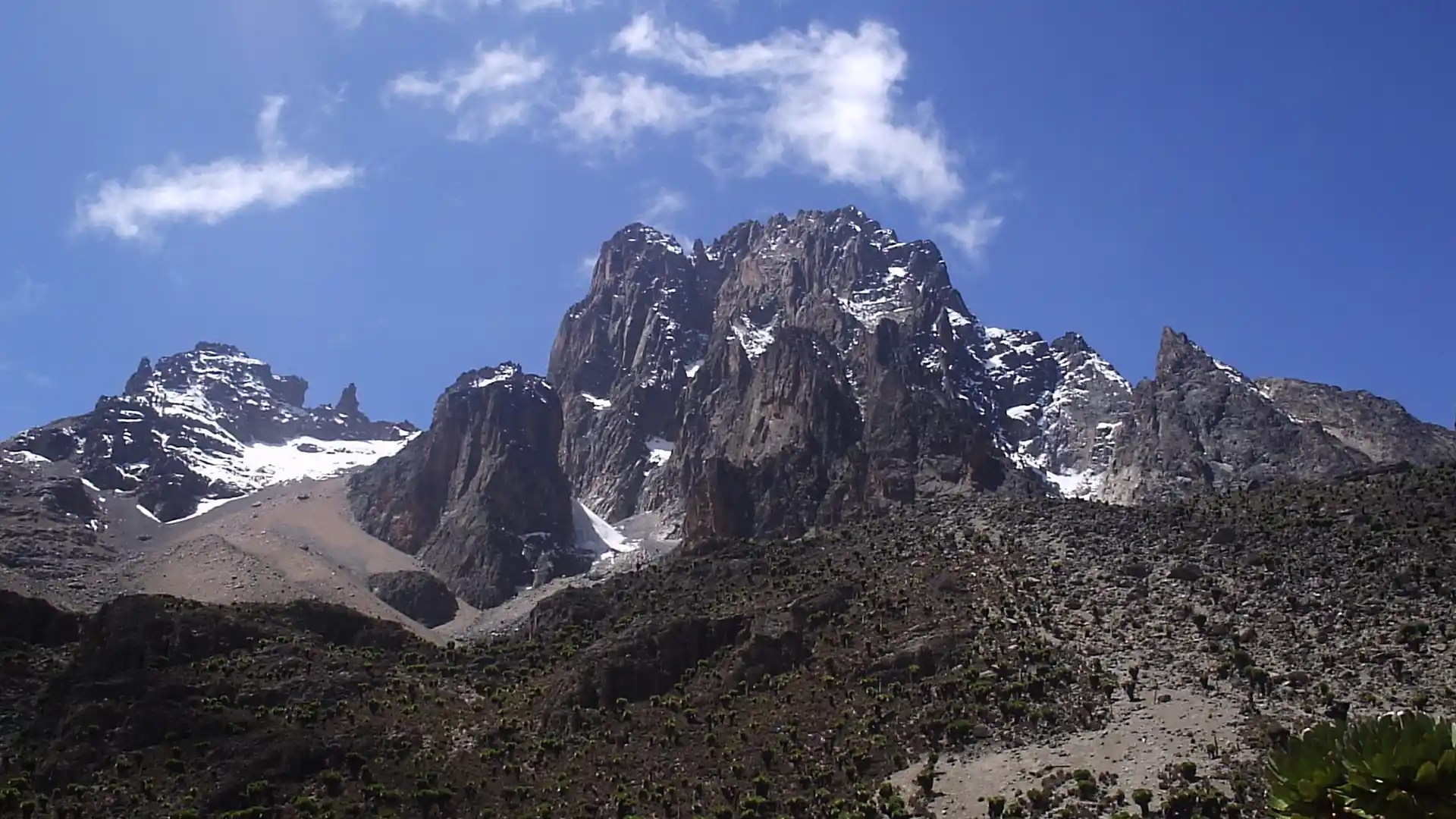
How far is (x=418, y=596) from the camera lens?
601ft

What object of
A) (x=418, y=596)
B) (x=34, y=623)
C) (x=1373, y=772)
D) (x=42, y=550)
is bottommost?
(x=1373, y=772)

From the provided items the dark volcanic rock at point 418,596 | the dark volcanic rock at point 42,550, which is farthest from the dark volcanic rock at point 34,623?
the dark volcanic rock at point 418,596

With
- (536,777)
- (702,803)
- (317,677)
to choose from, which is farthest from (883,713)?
(317,677)

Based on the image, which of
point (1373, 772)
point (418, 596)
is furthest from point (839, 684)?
point (418, 596)

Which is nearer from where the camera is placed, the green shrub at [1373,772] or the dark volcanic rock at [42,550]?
the green shrub at [1373,772]

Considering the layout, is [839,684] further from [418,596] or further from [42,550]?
[42,550]

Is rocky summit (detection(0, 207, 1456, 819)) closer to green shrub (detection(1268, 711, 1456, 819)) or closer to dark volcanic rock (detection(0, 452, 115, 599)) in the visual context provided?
green shrub (detection(1268, 711, 1456, 819))

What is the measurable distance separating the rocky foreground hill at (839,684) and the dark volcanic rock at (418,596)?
77.0 m

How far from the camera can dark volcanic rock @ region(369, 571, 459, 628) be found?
595 feet

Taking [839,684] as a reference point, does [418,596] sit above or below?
above

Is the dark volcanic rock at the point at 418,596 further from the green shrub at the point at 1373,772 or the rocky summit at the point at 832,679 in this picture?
the green shrub at the point at 1373,772

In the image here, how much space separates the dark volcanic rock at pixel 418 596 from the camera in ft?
595

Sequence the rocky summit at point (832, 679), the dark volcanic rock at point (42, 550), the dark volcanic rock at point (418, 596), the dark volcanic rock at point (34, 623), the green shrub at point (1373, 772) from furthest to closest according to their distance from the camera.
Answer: the dark volcanic rock at point (418, 596), the dark volcanic rock at point (42, 550), the dark volcanic rock at point (34, 623), the rocky summit at point (832, 679), the green shrub at point (1373, 772)

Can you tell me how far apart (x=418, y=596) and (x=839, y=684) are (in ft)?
383
